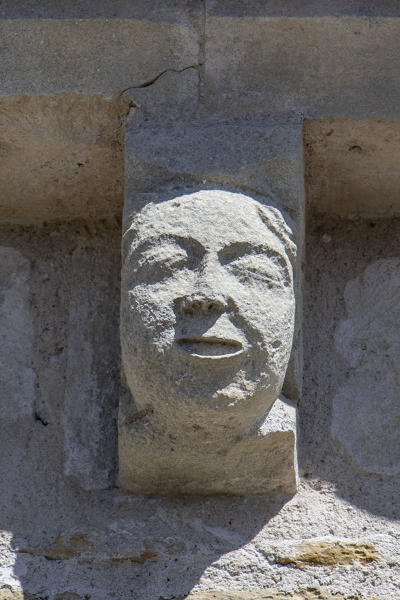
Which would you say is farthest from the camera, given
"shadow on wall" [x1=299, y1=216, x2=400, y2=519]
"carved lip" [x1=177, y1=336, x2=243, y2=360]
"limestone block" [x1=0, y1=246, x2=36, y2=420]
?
Result: "limestone block" [x1=0, y1=246, x2=36, y2=420]

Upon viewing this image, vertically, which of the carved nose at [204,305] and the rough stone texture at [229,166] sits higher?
the rough stone texture at [229,166]

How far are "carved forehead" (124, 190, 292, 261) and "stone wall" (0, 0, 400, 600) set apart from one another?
0.06 metres

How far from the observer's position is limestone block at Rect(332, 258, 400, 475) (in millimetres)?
2471

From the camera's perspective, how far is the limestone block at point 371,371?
2.47 metres

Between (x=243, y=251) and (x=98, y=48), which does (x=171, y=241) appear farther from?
(x=98, y=48)

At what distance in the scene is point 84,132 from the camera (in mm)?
2559

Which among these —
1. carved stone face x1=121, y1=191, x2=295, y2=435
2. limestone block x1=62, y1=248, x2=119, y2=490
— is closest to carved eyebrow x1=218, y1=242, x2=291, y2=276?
carved stone face x1=121, y1=191, x2=295, y2=435

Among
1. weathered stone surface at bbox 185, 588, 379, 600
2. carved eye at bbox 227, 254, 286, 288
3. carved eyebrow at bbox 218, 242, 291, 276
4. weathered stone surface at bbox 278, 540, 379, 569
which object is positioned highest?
carved eyebrow at bbox 218, 242, 291, 276

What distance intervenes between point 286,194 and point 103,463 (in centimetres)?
68

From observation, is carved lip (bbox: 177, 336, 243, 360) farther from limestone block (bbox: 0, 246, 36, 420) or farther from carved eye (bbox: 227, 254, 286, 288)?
limestone block (bbox: 0, 246, 36, 420)

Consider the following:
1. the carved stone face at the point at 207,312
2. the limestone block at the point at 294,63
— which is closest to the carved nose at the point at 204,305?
the carved stone face at the point at 207,312

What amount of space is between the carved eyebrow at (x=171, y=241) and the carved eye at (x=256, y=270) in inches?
2.9

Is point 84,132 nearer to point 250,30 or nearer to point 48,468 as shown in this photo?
point 250,30

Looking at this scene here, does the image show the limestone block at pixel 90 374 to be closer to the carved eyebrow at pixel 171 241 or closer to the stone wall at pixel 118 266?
the stone wall at pixel 118 266
